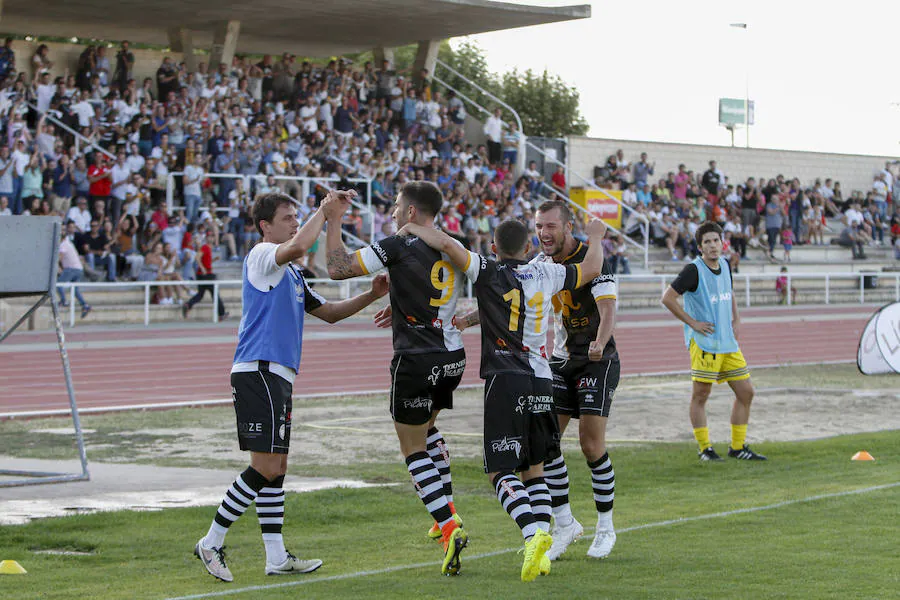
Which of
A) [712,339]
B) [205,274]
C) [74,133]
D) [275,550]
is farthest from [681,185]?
[275,550]

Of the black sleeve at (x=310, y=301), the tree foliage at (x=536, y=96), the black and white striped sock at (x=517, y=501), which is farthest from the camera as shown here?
the tree foliage at (x=536, y=96)

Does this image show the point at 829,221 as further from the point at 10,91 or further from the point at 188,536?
the point at 188,536

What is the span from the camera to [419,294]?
729 cm

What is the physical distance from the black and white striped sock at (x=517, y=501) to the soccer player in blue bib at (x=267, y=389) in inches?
42.9

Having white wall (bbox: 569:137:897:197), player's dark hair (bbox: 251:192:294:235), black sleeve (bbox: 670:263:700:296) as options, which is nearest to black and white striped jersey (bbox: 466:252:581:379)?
player's dark hair (bbox: 251:192:294:235)

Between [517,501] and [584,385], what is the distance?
1495mm

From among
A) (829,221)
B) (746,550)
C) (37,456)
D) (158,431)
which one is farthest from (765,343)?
(829,221)

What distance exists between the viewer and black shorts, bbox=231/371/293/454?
705cm

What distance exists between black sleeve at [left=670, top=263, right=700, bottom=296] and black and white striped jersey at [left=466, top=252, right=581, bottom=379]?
4588mm

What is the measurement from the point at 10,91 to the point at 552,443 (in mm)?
23452

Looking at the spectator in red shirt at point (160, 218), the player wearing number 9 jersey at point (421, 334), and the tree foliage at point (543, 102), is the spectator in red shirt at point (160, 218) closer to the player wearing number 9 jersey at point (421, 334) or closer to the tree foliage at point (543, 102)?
the player wearing number 9 jersey at point (421, 334)

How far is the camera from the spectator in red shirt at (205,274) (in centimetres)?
2803

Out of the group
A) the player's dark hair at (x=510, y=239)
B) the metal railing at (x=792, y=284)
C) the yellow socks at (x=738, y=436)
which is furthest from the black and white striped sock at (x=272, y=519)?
the metal railing at (x=792, y=284)

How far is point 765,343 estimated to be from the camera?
2669cm
